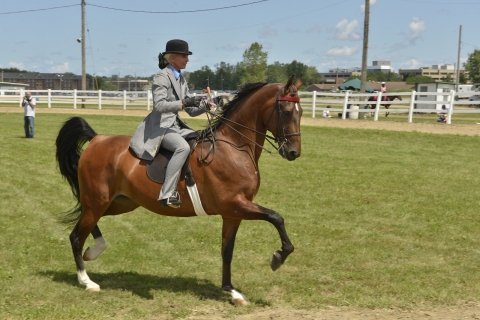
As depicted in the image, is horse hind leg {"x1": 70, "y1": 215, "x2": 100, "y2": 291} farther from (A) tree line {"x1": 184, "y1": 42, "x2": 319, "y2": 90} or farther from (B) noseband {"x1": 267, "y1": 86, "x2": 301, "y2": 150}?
(A) tree line {"x1": 184, "y1": 42, "x2": 319, "y2": 90}

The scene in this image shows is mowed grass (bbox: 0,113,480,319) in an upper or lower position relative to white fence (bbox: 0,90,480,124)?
lower

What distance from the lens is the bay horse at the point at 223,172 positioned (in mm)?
6711

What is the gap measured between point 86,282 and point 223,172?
2.30 m

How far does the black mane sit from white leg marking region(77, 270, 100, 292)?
2.41m

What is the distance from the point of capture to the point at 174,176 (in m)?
6.93

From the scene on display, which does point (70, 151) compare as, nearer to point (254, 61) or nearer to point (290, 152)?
point (290, 152)

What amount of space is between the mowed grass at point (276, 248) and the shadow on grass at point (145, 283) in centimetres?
2

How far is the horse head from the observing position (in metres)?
6.63

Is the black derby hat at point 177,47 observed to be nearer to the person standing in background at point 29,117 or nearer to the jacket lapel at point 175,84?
the jacket lapel at point 175,84

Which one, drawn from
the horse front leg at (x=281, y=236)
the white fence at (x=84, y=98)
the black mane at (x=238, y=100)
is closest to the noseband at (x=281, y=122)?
the black mane at (x=238, y=100)

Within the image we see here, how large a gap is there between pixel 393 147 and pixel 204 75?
85885 millimetres

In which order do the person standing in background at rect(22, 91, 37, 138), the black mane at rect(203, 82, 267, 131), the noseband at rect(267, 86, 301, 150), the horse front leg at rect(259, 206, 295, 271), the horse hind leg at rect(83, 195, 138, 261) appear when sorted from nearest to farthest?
1. the horse front leg at rect(259, 206, 295, 271)
2. the noseband at rect(267, 86, 301, 150)
3. the black mane at rect(203, 82, 267, 131)
4. the horse hind leg at rect(83, 195, 138, 261)
5. the person standing in background at rect(22, 91, 37, 138)

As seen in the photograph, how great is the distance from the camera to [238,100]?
7289 millimetres

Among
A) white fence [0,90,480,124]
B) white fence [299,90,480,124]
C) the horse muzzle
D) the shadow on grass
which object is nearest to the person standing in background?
white fence [0,90,480,124]
